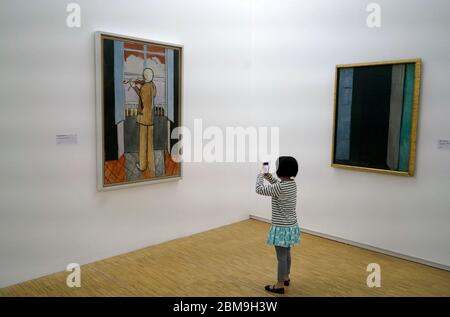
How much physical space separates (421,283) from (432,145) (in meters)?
1.64

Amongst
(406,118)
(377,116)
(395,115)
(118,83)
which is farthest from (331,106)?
(118,83)

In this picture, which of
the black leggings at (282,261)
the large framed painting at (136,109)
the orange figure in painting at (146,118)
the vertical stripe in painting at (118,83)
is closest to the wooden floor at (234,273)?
the black leggings at (282,261)

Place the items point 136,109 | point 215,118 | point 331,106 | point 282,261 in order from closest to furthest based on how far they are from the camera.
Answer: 1. point 282,261
2. point 136,109
3. point 331,106
4. point 215,118

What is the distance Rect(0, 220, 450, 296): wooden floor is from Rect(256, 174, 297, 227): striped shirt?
0.80 m

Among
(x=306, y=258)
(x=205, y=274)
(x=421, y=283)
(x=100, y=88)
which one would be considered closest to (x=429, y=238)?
(x=421, y=283)

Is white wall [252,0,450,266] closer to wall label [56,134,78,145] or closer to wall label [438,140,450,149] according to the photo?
wall label [438,140,450,149]

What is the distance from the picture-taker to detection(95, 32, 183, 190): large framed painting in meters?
4.83

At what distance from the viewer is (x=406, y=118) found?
5090 mm

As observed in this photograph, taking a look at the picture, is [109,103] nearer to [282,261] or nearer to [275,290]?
[282,261]

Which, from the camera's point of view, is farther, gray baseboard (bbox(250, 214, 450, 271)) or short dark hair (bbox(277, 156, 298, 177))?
gray baseboard (bbox(250, 214, 450, 271))

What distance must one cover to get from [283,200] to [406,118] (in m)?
2.23

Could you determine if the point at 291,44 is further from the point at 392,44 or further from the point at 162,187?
the point at 162,187

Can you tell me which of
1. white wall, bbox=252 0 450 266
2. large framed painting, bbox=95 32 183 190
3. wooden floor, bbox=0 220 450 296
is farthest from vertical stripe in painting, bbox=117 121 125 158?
white wall, bbox=252 0 450 266

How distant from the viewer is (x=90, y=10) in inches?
183
